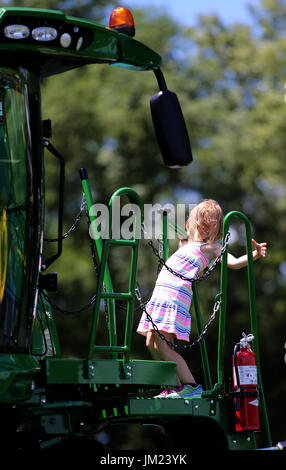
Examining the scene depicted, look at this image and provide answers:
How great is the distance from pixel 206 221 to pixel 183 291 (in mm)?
607

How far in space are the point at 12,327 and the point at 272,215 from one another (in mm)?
17650

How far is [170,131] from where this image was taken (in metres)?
5.45

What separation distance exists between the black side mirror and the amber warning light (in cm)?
54

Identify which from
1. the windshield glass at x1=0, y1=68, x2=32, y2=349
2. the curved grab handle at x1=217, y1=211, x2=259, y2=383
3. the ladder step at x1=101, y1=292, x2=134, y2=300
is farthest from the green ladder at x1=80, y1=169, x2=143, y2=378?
the curved grab handle at x1=217, y1=211, x2=259, y2=383

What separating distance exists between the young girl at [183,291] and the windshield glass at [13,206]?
158 cm

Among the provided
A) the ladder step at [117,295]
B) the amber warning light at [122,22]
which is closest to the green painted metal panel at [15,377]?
the ladder step at [117,295]

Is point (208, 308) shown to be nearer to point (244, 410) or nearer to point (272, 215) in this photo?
point (272, 215)

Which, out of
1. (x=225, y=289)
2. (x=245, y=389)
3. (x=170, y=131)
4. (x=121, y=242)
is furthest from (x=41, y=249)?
(x=245, y=389)

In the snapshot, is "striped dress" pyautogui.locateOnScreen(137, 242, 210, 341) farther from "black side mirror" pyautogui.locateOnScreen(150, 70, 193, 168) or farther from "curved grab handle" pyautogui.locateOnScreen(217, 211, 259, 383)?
"black side mirror" pyautogui.locateOnScreen(150, 70, 193, 168)

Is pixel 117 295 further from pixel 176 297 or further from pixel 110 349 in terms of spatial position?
pixel 176 297

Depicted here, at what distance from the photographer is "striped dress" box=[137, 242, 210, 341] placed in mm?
6598

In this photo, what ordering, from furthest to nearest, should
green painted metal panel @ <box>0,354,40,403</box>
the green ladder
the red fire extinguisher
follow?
the red fire extinguisher, the green ladder, green painted metal panel @ <box>0,354,40,403</box>

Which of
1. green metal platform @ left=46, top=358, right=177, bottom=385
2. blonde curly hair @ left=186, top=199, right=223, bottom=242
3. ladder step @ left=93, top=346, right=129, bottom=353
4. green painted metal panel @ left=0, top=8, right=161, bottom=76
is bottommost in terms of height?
green metal platform @ left=46, top=358, right=177, bottom=385

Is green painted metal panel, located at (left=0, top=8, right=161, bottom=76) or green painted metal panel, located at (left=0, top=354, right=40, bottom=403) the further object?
green painted metal panel, located at (left=0, top=8, right=161, bottom=76)
